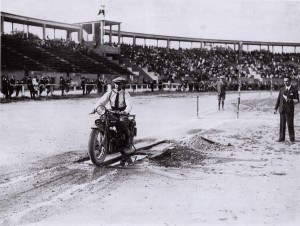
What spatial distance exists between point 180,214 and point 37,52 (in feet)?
113

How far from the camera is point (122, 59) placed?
49594 millimetres

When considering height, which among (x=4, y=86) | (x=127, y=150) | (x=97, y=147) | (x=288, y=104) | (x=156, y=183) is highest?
(x=4, y=86)

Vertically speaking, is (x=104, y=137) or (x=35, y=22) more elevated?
(x=35, y=22)

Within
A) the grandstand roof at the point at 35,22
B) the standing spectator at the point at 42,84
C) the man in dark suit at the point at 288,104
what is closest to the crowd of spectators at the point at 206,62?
the grandstand roof at the point at 35,22

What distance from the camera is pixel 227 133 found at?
11.8 metres

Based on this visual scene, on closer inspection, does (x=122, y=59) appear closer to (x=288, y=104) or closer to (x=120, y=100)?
(x=288, y=104)

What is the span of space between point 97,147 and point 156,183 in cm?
157

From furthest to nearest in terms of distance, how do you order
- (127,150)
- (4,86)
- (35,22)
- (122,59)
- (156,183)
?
(122,59), (35,22), (4,86), (127,150), (156,183)

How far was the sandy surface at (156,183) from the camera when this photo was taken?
4.54 metres

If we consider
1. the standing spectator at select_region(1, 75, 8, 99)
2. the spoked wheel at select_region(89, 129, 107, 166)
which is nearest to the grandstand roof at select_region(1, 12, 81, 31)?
the standing spectator at select_region(1, 75, 8, 99)

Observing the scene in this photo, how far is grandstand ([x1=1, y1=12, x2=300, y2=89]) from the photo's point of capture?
116 ft

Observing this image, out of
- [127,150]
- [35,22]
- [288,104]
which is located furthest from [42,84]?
[127,150]

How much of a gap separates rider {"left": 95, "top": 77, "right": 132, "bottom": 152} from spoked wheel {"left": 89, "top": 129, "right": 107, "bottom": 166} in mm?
447

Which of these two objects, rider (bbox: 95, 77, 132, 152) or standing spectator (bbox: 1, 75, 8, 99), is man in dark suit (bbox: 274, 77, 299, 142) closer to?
rider (bbox: 95, 77, 132, 152)
